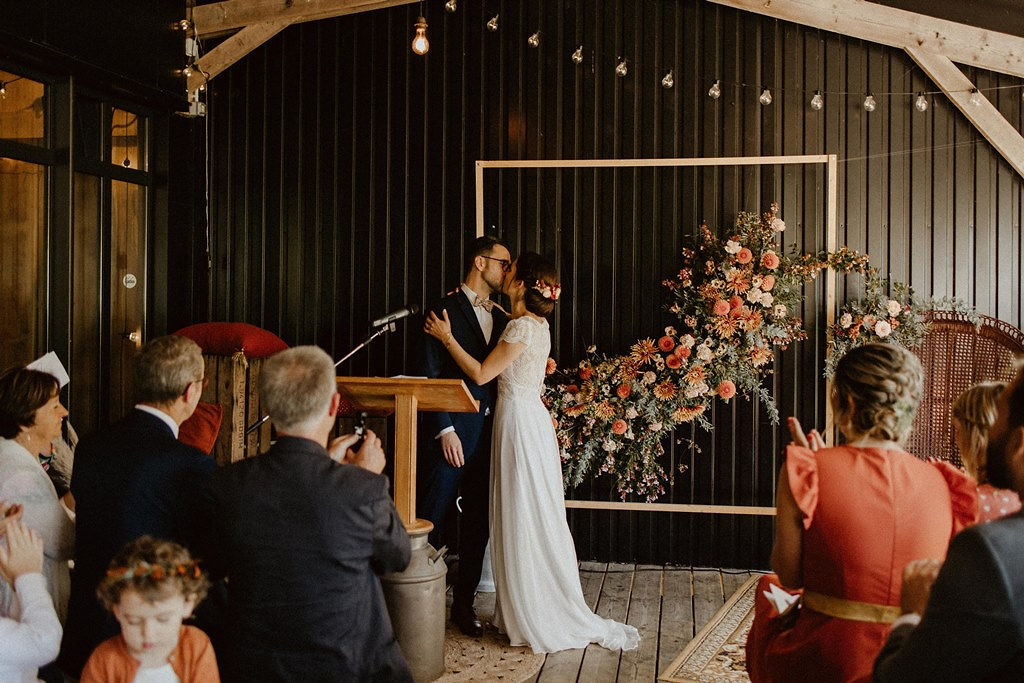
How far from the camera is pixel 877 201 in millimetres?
5238

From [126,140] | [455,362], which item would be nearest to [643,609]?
[455,362]

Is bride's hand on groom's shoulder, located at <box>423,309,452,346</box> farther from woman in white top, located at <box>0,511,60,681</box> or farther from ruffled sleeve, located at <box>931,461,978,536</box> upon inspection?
ruffled sleeve, located at <box>931,461,978,536</box>

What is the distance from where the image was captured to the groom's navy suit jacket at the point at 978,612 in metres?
1.27

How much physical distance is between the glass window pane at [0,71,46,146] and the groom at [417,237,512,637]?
2362 mm

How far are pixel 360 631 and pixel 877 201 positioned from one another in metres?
4.29

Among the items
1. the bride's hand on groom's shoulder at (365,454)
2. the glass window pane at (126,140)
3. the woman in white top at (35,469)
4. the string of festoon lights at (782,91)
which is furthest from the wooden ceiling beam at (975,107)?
the woman in white top at (35,469)

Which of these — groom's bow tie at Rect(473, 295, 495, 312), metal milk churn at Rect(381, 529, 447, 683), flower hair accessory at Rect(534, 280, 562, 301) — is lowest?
metal milk churn at Rect(381, 529, 447, 683)

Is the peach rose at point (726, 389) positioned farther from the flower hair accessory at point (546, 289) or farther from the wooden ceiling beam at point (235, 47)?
the wooden ceiling beam at point (235, 47)

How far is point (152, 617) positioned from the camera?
80.6 inches

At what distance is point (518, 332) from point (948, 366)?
2653mm

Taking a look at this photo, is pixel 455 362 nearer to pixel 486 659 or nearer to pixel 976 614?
pixel 486 659

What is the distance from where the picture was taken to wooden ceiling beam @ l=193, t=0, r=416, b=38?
18.1 ft

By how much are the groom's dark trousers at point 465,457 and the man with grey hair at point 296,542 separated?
2.11m

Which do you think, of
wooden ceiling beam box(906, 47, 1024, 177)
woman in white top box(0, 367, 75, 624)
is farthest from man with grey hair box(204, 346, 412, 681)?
wooden ceiling beam box(906, 47, 1024, 177)
